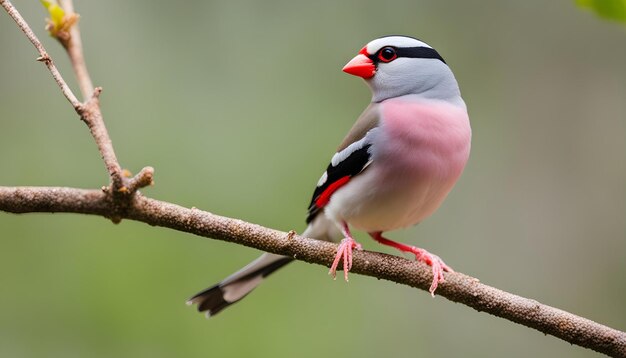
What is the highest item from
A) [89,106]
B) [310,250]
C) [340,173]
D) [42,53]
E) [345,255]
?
[42,53]

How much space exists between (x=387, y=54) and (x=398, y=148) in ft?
1.11

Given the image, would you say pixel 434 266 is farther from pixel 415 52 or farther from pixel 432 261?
pixel 415 52

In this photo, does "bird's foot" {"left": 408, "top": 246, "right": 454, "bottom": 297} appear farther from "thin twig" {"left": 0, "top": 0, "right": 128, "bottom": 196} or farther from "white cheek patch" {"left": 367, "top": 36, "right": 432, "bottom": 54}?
"thin twig" {"left": 0, "top": 0, "right": 128, "bottom": 196}

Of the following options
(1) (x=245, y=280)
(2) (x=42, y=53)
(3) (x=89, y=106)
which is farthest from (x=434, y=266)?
(2) (x=42, y=53)

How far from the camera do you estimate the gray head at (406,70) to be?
8.60ft

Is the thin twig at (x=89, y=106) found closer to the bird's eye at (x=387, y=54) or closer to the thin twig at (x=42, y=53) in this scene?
the thin twig at (x=42, y=53)

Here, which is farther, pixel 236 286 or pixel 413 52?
pixel 236 286

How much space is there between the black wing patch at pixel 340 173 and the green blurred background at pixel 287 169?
1.78m

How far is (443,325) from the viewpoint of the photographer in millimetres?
5246

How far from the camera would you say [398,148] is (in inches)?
99.8

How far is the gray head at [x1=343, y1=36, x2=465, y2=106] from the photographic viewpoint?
103 inches

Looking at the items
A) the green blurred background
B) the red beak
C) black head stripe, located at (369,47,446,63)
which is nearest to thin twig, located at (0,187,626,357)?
the red beak

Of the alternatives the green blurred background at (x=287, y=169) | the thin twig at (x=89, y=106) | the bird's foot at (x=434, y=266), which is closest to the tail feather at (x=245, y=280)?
the bird's foot at (x=434, y=266)

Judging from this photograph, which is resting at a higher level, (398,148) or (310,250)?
(398,148)
